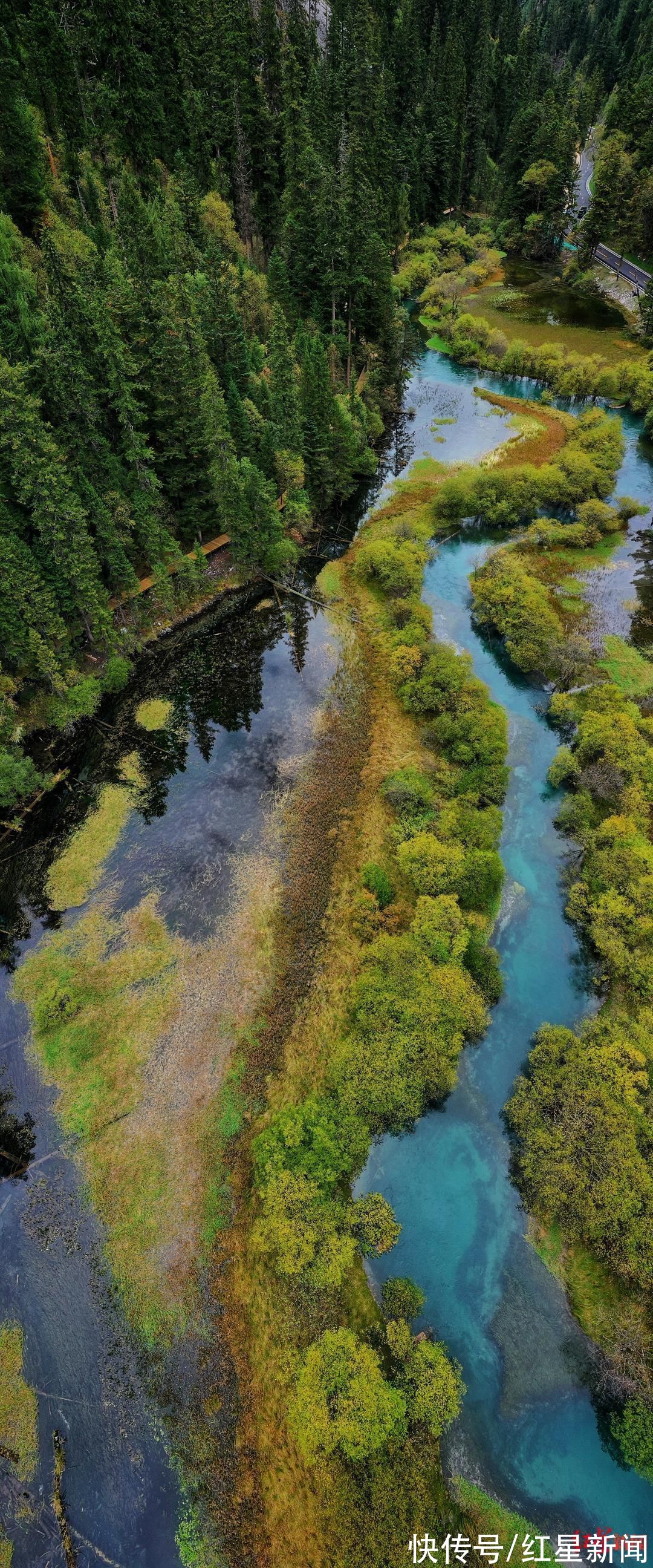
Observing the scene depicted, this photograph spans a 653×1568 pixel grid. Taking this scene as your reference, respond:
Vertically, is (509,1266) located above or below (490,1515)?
above

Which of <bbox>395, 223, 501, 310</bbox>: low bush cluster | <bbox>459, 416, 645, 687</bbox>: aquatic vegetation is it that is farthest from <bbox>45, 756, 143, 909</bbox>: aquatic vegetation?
<bbox>395, 223, 501, 310</bbox>: low bush cluster

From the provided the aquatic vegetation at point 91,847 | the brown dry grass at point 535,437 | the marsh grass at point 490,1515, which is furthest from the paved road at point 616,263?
the marsh grass at point 490,1515

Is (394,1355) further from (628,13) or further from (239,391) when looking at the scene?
(628,13)

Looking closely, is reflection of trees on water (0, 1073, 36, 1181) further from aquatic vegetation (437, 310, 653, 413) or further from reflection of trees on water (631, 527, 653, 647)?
aquatic vegetation (437, 310, 653, 413)

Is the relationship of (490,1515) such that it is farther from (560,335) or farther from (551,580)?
(560,335)

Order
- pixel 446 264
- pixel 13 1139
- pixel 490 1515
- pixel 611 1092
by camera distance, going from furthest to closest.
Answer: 1. pixel 446 264
2. pixel 13 1139
3. pixel 611 1092
4. pixel 490 1515

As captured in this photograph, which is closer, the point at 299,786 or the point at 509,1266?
the point at 509,1266

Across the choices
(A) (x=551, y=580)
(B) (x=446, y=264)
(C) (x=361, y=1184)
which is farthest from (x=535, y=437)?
(C) (x=361, y=1184)

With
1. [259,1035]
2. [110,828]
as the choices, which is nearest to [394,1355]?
[259,1035]
